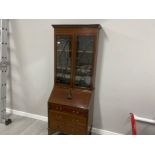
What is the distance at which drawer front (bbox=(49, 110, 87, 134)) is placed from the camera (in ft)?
6.49

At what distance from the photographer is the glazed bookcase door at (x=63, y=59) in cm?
203

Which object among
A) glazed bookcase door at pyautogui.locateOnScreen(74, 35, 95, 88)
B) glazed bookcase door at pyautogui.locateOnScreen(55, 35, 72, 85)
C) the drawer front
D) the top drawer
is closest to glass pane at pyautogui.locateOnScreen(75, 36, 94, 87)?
glazed bookcase door at pyautogui.locateOnScreen(74, 35, 95, 88)

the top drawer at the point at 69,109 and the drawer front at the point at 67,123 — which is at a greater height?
the top drawer at the point at 69,109

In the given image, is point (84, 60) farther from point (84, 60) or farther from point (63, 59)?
point (63, 59)

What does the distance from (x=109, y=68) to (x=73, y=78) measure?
0.55 meters

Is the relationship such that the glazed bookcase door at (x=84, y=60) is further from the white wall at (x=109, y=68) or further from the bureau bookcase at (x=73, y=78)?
the white wall at (x=109, y=68)

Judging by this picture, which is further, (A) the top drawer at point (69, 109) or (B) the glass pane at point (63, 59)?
(B) the glass pane at point (63, 59)

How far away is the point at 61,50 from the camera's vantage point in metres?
2.10

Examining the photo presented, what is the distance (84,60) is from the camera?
2.03 m

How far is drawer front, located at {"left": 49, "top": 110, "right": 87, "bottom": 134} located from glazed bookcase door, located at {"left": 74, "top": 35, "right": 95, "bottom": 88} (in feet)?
1.55

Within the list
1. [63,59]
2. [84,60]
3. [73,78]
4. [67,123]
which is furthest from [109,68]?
[67,123]

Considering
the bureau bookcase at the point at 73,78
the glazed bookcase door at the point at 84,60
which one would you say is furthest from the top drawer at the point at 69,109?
the glazed bookcase door at the point at 84,60

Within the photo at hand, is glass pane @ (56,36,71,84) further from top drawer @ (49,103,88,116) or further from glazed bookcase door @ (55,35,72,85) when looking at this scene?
top drawer @ (49,103,88,116)

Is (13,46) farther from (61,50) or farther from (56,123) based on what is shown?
(56,123)
